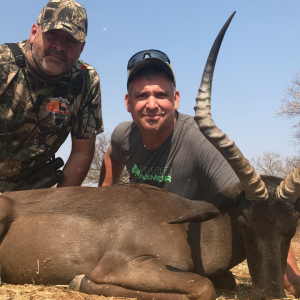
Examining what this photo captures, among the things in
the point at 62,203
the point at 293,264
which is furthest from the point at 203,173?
the point at 62,203

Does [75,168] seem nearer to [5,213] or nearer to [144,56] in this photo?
[144,56]

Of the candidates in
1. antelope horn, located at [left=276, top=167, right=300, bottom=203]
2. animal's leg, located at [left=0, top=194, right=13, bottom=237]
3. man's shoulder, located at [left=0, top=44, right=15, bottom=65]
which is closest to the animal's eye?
antelope horn, located at [left=276, top=167, right=300, bottom=203]

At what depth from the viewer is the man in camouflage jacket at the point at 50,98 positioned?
6887 millimetres

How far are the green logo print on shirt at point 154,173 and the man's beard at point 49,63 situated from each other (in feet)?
7.25

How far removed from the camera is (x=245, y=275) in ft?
21.1

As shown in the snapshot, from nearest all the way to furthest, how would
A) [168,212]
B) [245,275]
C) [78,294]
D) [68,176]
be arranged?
1. [78,294]
2. [168,212]
3. [245,275]
4. [68,176]

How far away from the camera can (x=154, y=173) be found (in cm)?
628

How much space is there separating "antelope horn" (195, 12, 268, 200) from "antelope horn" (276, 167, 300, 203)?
0.16 metres

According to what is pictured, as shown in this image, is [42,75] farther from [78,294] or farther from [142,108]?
[78,294]

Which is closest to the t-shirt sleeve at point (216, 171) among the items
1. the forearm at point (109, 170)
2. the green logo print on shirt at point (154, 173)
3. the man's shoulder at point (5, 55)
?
the green logo print on shirt at point (154, 173)

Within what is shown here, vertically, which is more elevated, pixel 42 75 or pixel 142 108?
pixel 42 75

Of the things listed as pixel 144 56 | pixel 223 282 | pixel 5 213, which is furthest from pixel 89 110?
pixel 223 282

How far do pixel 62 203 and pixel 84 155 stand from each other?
9.59ft

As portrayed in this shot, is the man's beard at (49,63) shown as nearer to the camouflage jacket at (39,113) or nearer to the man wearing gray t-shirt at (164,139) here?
the camouflage jacket at (39,113)
